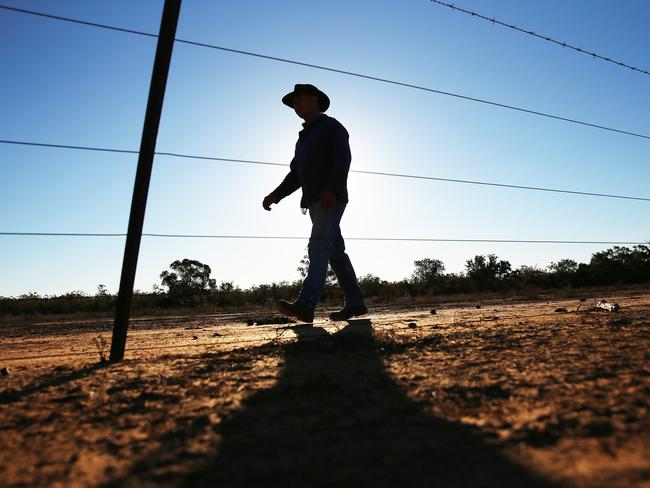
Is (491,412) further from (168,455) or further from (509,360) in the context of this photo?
(168,455)

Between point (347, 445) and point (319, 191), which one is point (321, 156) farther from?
point (347, 445)

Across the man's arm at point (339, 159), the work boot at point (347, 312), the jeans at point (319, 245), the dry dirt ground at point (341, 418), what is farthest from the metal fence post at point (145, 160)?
the work boot at point (347, 312)

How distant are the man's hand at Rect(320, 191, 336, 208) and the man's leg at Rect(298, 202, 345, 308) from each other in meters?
0.07

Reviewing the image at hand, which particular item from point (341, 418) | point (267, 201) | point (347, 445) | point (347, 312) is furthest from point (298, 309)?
point (347, 445)

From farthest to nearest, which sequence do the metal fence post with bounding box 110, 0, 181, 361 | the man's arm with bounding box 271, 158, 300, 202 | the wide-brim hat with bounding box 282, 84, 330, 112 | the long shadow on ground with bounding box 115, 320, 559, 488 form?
the man's arm with bounding box 271, 158, 300, 202, the wide-brim hat with bounding box 282, 84, 330, 112, the metal fence post with bounding box 110, 0, 181, 361, the long shadow on ground with bounding box 115, 320, 559, 488

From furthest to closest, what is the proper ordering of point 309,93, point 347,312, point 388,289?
point 388,289, point 347,312, point 309,93

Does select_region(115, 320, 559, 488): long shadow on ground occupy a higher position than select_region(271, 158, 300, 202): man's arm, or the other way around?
select_region(271, 158, 300, 202): man's arm

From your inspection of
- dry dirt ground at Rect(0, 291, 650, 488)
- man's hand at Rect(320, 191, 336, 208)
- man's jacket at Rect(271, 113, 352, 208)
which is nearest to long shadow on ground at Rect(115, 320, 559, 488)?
dry dirt ground at Rect(0, 291, 650, 488)

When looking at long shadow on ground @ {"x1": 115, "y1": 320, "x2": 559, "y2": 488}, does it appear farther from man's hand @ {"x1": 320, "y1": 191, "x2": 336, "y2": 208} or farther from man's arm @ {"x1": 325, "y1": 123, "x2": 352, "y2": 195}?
man's arm @ {"x1": 325, "y1": 123, "x2": 352, "y2": 195}

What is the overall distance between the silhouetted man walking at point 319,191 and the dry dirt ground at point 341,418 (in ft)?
4.09

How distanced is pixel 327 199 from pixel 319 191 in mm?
270

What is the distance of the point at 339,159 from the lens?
146 inches

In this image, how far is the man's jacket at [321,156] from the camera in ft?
12.3

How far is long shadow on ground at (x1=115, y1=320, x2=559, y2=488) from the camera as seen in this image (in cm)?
90
